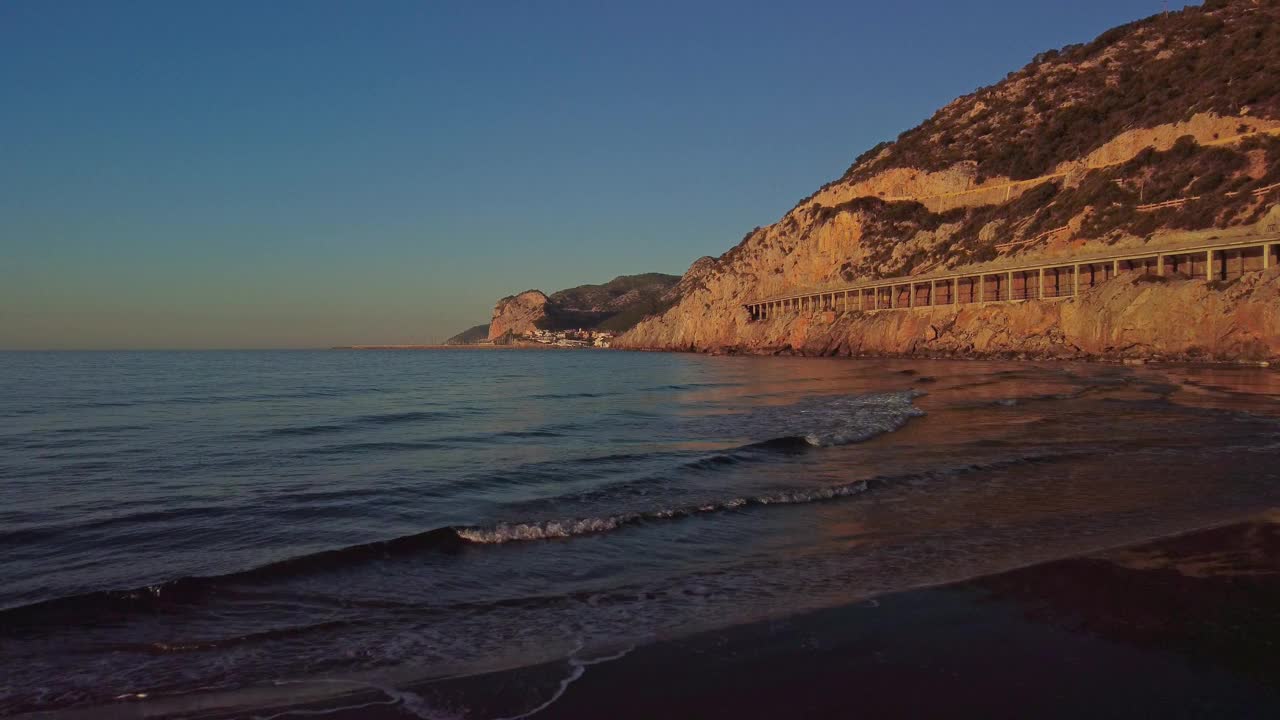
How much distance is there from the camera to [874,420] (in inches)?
770

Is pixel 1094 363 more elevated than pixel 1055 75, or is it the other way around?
pixel 1055 75

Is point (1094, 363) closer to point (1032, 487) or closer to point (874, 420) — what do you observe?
point (874, 420)

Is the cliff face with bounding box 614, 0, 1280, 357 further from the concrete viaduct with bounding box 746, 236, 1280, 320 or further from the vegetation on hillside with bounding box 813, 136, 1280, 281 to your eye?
the concrete viaduct with bounding box 746, 236, 1280, 320

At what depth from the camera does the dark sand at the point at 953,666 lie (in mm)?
4051

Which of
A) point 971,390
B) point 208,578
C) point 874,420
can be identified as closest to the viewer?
point 208,578

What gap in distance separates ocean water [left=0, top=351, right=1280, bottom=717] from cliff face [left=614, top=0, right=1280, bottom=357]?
29163 millimetres

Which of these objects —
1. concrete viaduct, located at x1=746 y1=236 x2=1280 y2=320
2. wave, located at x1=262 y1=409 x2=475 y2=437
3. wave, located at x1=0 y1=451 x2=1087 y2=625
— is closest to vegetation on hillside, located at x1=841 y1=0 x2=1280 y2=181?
concrete viaduct, located at x1=746 y1=236 x2=1280 y2=320

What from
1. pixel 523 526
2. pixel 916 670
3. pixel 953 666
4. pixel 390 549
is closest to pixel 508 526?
pixel 523 526

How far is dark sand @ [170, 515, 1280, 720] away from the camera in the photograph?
405 cm

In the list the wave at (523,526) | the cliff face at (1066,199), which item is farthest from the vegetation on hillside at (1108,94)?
the wave at (523,526)

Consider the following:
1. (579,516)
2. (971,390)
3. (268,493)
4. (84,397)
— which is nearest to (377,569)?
(579,516)

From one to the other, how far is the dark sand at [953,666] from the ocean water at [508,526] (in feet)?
1.00

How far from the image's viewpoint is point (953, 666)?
455 centimetres

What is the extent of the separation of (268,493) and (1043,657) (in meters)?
10.7
